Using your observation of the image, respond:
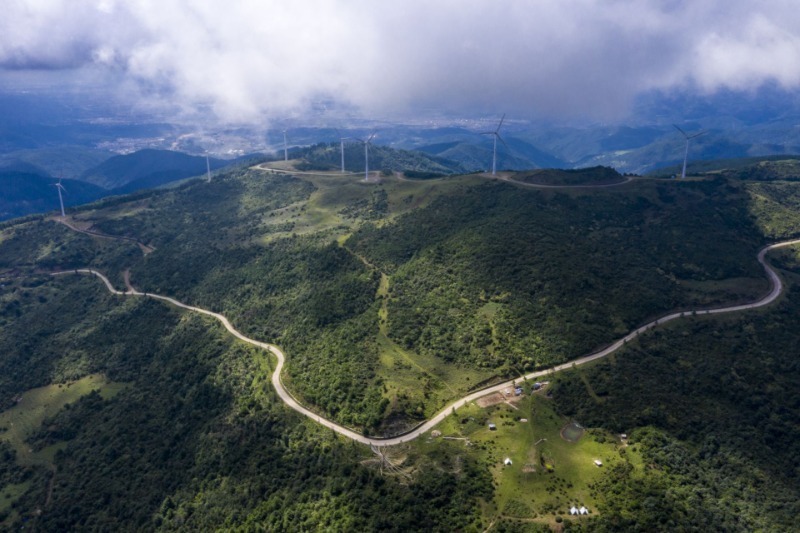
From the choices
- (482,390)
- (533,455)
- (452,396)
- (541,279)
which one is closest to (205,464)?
(452,396)

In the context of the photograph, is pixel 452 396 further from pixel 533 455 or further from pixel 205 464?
pixel 205 464

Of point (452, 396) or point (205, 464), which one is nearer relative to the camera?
point (452, 396)

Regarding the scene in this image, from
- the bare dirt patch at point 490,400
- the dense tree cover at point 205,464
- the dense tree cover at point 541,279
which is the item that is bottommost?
the dense tree cover at point 205,464

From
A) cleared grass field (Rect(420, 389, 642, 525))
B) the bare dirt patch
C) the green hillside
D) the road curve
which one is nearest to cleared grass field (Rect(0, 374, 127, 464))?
the green hillside

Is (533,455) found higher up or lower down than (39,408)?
higher up

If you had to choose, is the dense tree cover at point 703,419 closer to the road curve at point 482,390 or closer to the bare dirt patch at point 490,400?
the road curve at point 482,390

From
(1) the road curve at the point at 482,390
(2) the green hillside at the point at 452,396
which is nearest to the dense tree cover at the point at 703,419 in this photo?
(2) the green hillside at the point at 452,396

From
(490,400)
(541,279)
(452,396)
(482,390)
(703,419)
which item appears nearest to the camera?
(703,419)
